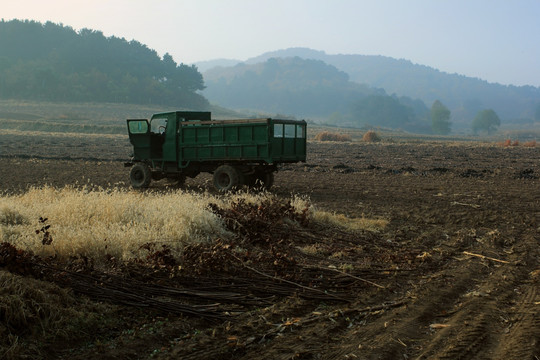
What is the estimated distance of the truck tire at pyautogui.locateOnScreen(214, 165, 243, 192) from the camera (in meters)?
16.4

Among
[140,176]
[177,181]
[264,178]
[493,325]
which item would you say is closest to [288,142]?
[264,178]

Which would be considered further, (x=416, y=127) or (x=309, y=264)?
(x=416, y=127)

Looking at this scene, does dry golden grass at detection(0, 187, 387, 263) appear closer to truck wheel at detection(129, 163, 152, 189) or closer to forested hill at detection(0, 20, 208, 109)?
truck wheel at detection(129, 163, 152, 189)

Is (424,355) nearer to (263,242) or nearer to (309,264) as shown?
(309,264)

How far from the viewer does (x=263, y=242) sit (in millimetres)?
9281

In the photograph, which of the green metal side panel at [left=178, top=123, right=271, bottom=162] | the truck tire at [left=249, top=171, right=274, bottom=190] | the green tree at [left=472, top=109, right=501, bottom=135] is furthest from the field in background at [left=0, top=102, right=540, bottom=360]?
the green tree at [left=472, top=109, right=501, bottom=135]

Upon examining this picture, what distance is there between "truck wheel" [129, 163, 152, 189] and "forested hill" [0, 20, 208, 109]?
92859 millimetres

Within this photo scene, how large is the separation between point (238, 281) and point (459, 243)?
4842 millimetres

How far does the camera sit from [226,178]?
1688 cm

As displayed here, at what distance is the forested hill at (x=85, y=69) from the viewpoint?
342ft

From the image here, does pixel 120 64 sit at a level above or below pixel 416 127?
above

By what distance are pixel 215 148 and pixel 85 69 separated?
10927 centimetres

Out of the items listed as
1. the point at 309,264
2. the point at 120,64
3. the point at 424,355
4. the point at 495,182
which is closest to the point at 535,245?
the point at 309,264

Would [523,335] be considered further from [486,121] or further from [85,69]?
[486,121]
